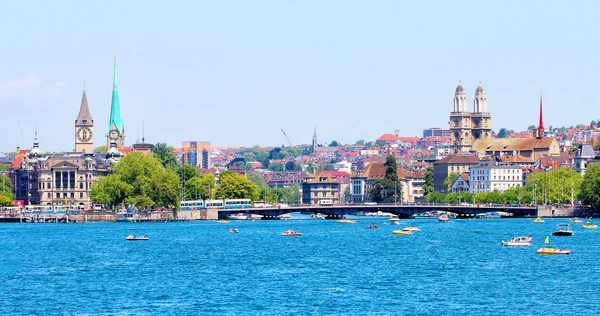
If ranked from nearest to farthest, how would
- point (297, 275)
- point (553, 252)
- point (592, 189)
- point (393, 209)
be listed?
1. point (297, 275)
2. point (553, 252)
3. point (592, 189)
4. point (393, 209)

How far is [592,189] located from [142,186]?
44156 mm

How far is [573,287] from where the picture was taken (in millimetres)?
62844

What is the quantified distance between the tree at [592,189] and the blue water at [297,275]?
35.4 m

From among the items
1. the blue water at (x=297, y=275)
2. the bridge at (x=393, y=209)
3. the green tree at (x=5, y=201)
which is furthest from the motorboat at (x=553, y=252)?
the green tree at (x=5, y=201)

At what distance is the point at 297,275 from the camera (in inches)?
2746

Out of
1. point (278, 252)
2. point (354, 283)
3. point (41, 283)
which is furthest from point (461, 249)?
point (41, 283)

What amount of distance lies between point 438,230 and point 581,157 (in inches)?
2588

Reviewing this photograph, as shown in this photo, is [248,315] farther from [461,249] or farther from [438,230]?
[438,230]

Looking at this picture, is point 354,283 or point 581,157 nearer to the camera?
point 354,283

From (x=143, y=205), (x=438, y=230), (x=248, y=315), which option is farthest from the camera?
(x=143, y=205)

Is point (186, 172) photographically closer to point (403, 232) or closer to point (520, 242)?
point (403, 232)

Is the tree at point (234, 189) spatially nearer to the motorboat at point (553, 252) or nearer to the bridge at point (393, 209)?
the bridge at point (393, 209)

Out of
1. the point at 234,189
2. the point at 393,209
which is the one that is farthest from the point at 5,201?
the point at 393,209

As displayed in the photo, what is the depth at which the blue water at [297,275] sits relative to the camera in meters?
56.9
